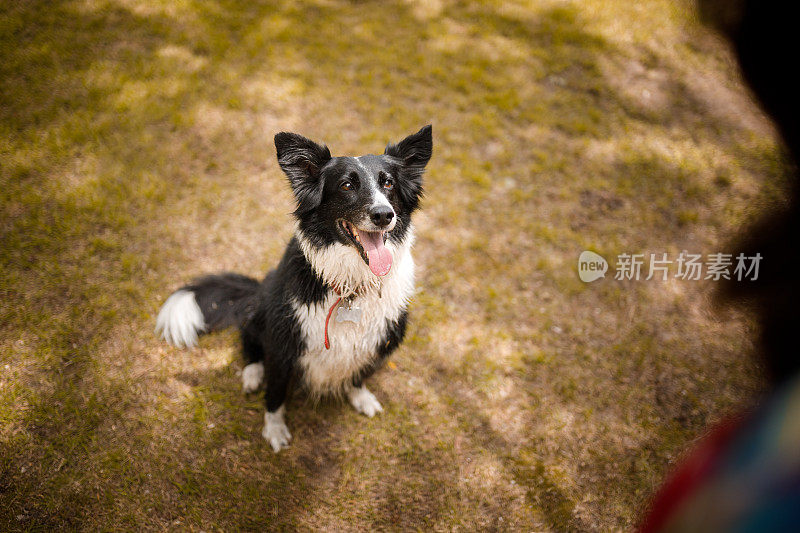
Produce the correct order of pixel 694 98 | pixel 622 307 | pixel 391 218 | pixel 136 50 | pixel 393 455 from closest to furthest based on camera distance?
pixel 391 218
pixel 393 455
pixel 622 307
pixel 136 50
pixel 694 98

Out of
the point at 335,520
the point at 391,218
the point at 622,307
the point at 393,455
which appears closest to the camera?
the point at 391,218

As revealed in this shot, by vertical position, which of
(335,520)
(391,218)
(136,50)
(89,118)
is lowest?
(335,520)

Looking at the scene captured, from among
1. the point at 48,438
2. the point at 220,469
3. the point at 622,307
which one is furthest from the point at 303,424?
the point at 622,307

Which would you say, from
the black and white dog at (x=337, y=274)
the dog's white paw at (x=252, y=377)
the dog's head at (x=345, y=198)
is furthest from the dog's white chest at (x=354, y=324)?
the dog's white paw at (x=252, y=377)

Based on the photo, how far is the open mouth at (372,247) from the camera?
2.44 m

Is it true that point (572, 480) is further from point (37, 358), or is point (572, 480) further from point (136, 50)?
point (136, 50)

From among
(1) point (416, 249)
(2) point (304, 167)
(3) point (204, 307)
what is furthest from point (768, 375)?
(1) point (416, 249)

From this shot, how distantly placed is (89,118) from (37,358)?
2.69 metres

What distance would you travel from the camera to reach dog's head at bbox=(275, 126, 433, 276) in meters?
2.40

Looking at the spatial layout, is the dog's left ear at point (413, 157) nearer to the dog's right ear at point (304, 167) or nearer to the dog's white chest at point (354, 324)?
the dog's white chest at point (354, 324)

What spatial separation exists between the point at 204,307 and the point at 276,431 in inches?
40.4

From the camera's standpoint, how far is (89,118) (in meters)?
4.55

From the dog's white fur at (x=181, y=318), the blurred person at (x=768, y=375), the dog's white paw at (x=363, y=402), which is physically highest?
the blurred person at (x=768, y=375)

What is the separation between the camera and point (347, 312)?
2605 millimetres
